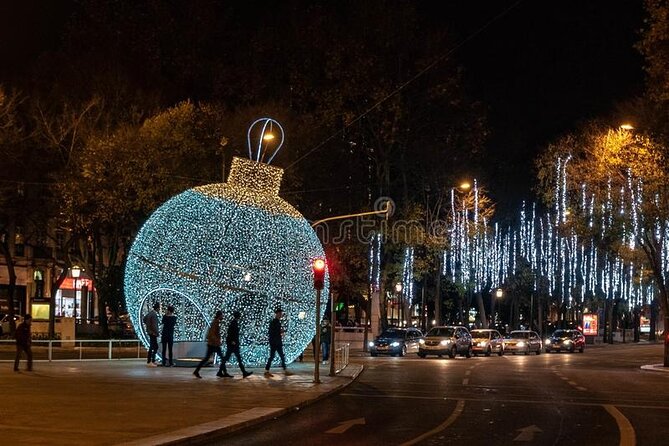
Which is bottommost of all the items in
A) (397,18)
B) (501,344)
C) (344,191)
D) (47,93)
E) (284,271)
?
(501,344)

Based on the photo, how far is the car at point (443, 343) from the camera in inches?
1738

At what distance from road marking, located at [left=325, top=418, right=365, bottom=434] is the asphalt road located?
0.02 m

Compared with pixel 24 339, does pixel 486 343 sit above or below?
below

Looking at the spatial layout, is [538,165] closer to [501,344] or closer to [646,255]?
[646,255]

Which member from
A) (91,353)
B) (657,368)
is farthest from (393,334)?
(91,353)

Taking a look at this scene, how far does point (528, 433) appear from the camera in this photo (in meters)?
14.7

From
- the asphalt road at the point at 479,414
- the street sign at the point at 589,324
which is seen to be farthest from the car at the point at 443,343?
the street sign at the point at 589,324

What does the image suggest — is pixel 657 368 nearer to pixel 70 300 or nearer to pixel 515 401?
pixel 515 401

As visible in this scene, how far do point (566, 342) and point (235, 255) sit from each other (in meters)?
37.7

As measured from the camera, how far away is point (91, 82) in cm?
4047

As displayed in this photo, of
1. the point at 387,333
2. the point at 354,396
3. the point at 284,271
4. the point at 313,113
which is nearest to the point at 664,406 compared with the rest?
the point at 354,396

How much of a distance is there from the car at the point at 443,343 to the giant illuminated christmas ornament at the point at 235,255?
1884 cm

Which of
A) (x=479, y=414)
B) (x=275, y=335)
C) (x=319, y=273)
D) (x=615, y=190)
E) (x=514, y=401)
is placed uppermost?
(x=615, y=190)

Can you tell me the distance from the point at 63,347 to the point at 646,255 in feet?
75.8
